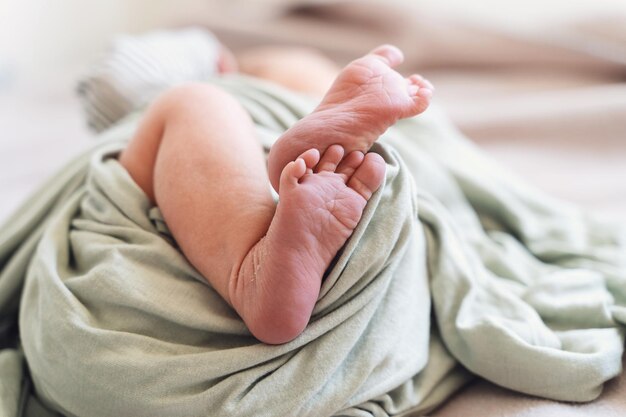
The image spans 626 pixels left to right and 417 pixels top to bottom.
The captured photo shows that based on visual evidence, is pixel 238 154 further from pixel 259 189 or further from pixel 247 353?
pixel 247 353

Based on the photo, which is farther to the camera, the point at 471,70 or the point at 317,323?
the point at 471,70

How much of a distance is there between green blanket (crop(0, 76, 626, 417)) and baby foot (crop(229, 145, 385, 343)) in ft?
0.09

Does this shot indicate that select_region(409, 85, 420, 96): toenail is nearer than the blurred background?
Yes

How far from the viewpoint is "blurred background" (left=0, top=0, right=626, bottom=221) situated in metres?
1.30

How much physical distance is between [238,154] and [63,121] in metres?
1.08

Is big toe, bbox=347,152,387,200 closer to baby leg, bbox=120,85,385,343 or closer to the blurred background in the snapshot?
baby leg, bbox=120,85,385,343

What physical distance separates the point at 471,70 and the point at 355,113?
3.70 feet

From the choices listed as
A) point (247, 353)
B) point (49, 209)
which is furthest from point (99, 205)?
point (247, 353)

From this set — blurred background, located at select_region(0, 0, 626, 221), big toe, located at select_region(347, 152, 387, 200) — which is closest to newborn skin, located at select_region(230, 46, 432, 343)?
big toe, located at select_region(347, 152, 387, 200)

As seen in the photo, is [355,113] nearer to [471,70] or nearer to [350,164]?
[350,164]

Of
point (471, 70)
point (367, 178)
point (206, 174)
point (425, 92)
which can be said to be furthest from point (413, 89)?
point (471, 70)

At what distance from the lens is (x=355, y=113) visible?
664 millimetres

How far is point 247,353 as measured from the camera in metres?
0.65

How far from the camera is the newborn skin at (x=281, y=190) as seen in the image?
0.62m
